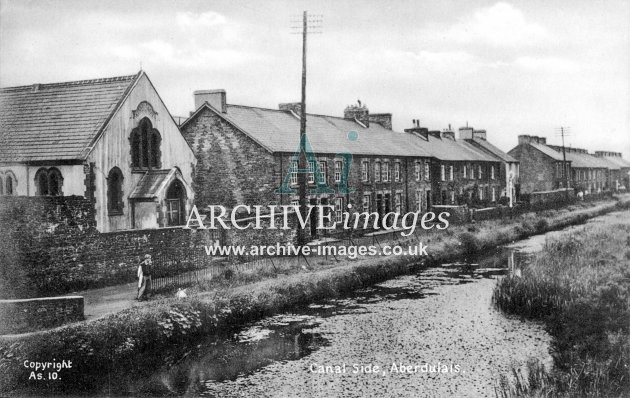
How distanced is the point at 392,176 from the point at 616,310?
21.7 metres

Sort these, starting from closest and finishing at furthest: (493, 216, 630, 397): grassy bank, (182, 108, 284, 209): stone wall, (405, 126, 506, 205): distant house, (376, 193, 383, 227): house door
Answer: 1. (493, 216, 630, 397): grassy bank
2. (182, 108, 284, 209): stone wall
3. (376, 193, 383, 227): house door
4. (405, 126, 506, 205): distant house

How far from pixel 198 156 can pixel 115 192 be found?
9.51 m

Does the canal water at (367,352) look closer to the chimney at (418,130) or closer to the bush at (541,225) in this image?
the bush at (541,225)

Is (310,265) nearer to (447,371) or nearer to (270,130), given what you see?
(447,371)

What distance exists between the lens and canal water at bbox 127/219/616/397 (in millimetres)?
11430

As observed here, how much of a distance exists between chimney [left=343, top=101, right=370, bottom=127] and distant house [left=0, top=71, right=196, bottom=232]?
19.1 meters

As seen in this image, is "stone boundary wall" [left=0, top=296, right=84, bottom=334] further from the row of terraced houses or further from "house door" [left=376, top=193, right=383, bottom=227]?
"house door" [left=376, top=193, right=383, bottom=227]

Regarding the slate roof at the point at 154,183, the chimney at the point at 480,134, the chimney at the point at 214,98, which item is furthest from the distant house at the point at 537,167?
the slate roof at the point at 154,183

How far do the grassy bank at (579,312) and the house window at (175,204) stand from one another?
1210 centimetres

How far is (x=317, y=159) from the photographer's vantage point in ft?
96.8

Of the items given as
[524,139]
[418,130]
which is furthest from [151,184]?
[524,139]

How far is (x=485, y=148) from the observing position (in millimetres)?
52875

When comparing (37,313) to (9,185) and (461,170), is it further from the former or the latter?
(461,170)

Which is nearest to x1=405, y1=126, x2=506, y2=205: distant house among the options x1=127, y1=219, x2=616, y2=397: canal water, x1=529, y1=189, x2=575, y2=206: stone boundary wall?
x1=529, y1=189, x2=575, y2=206: stone boundary wall
